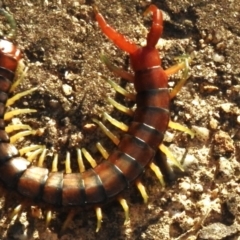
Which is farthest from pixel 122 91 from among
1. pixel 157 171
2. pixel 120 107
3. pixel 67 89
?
pixel 157 171

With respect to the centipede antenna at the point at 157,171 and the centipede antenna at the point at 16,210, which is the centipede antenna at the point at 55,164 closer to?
the centipede antenna at the point at 16,210

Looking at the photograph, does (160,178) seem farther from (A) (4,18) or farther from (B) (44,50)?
(A) (4,18)

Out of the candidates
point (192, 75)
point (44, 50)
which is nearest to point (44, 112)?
point (44, 50)

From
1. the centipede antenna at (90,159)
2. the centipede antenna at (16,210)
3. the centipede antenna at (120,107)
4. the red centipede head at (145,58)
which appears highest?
the red centipede head at (145,58)

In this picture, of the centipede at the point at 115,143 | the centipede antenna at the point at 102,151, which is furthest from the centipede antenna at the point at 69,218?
the centipede antenna at the point at 102,151

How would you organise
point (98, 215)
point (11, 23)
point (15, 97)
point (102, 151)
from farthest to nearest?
point (11, 23)
point (15, 97)
point (102, 151)
point (98, 215)

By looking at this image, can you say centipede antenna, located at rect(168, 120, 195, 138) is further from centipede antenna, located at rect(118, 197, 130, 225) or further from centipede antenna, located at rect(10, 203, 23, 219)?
centipede antenna, located at rect(10, 203, 23, 219)

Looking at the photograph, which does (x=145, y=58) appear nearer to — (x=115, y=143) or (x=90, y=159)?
(x=115, y=143)
